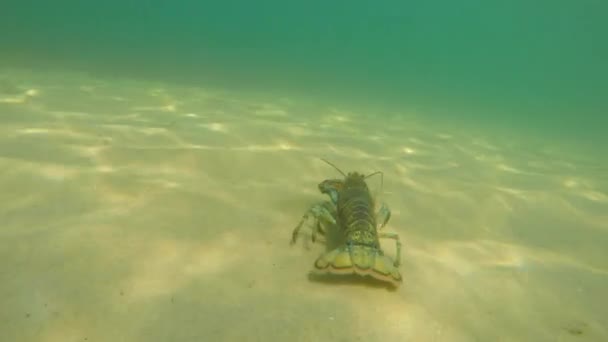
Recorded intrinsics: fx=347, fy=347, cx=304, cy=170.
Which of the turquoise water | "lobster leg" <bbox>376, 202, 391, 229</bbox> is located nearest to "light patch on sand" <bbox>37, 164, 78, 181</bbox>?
the turquoise water

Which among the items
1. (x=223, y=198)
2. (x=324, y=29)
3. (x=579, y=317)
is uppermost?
(x=324, y=29)

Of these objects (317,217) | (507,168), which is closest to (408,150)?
(507,168)

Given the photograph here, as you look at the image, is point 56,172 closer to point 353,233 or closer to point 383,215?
point 353,233

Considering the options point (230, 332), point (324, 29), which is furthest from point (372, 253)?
point (324, 29)

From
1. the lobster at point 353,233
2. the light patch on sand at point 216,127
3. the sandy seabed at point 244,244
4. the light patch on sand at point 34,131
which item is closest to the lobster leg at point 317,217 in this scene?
the lobster at point 353,233

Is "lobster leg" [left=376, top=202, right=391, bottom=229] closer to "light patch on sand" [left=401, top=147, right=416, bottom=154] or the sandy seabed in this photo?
the sandy seabed

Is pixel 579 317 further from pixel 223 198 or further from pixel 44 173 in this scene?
pixel 44 173

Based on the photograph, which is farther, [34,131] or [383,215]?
[34,131]
